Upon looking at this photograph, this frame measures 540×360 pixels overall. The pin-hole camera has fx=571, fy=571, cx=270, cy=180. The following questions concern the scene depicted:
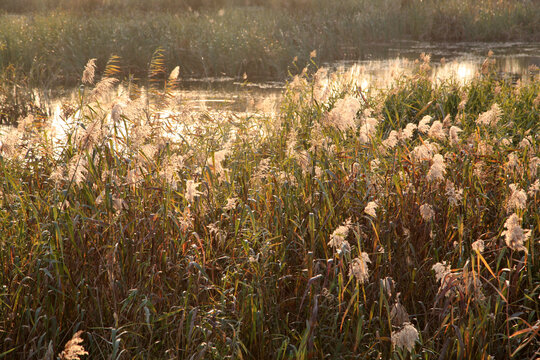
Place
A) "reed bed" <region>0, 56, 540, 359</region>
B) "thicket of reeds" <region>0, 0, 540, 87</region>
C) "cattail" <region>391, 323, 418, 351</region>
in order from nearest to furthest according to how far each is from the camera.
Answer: "cattail" <region>391, 323, 418, 351</region>, "reed bed" <region>0, 56, 540, 359</region>, "thicket of reeds" <region>0, 0, 540, 87</region>

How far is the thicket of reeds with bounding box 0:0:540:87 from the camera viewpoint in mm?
10492

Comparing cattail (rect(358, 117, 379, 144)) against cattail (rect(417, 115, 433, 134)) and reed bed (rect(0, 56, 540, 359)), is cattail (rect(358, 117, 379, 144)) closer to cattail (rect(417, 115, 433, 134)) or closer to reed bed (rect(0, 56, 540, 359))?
reed bed (rect(0, 56, 540, 359))

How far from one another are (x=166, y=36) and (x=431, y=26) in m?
7.27

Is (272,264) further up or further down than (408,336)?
further down

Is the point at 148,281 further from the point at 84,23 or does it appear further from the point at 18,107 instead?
the point at 84,23

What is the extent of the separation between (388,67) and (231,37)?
10.0ft

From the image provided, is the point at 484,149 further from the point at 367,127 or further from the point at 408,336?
the point at 408,336

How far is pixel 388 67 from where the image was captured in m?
10.8

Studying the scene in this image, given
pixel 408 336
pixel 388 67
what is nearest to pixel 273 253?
pixel 408 336

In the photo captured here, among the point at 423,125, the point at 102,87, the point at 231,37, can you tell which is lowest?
the point at 423,125

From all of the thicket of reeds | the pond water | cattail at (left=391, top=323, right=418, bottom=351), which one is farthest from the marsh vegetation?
the thicket of reeds

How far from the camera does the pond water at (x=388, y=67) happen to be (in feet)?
27.4

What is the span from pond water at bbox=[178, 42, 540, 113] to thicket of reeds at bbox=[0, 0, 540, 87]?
412mm

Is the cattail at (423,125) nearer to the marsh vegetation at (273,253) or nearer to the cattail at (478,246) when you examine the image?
the marsh vegetation at (273,253)
